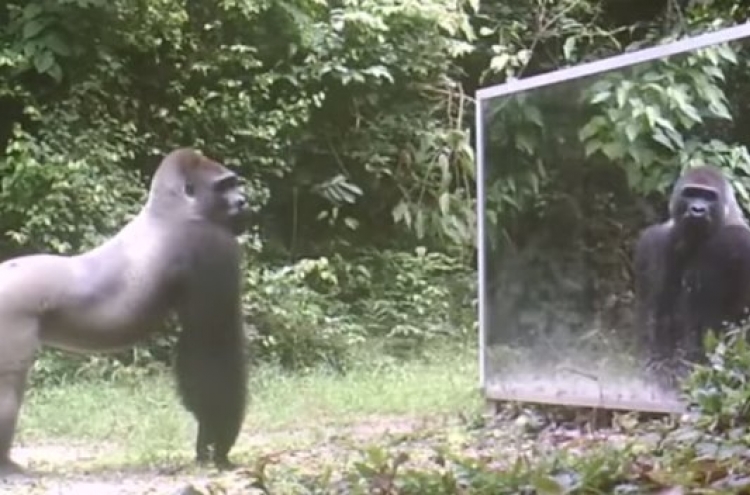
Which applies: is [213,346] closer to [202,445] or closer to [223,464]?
[202,445]

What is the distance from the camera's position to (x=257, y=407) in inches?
103

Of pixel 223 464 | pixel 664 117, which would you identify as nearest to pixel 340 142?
pixel 664 117

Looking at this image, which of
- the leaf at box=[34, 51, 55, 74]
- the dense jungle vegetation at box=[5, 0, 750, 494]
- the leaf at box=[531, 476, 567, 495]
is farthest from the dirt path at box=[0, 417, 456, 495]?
the leaf at box=[34, 51, 55, 74]

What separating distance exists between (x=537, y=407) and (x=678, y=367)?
14.6 inches

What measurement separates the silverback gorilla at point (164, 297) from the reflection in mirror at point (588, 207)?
0.63 meters

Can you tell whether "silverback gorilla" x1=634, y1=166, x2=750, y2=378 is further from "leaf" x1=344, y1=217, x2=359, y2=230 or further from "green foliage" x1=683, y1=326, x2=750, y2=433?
"leaf" x1=344, y1=217, x2=359, y2=230

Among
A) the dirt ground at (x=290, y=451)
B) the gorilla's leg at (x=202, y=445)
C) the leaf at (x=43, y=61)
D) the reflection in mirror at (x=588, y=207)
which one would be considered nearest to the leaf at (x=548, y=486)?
the dirt ground at (x=290, y=451)

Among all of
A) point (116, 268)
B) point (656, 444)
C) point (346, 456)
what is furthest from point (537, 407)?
point (656, 444)

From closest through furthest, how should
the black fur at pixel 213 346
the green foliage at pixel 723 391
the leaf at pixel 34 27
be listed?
the green foliage at pixel 723 391 → the black fur at pixel 213 346 → the leaf at pixel 34 27

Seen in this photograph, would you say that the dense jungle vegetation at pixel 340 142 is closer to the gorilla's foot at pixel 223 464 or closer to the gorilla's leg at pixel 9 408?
the gorilla's leg at pixel 9 408

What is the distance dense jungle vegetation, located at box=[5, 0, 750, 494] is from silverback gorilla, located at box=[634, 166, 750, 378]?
44 mm

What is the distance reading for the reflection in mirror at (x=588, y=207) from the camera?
2.65 meters

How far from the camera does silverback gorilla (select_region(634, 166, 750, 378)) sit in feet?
8.40

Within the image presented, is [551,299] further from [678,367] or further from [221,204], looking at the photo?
[221,204]
